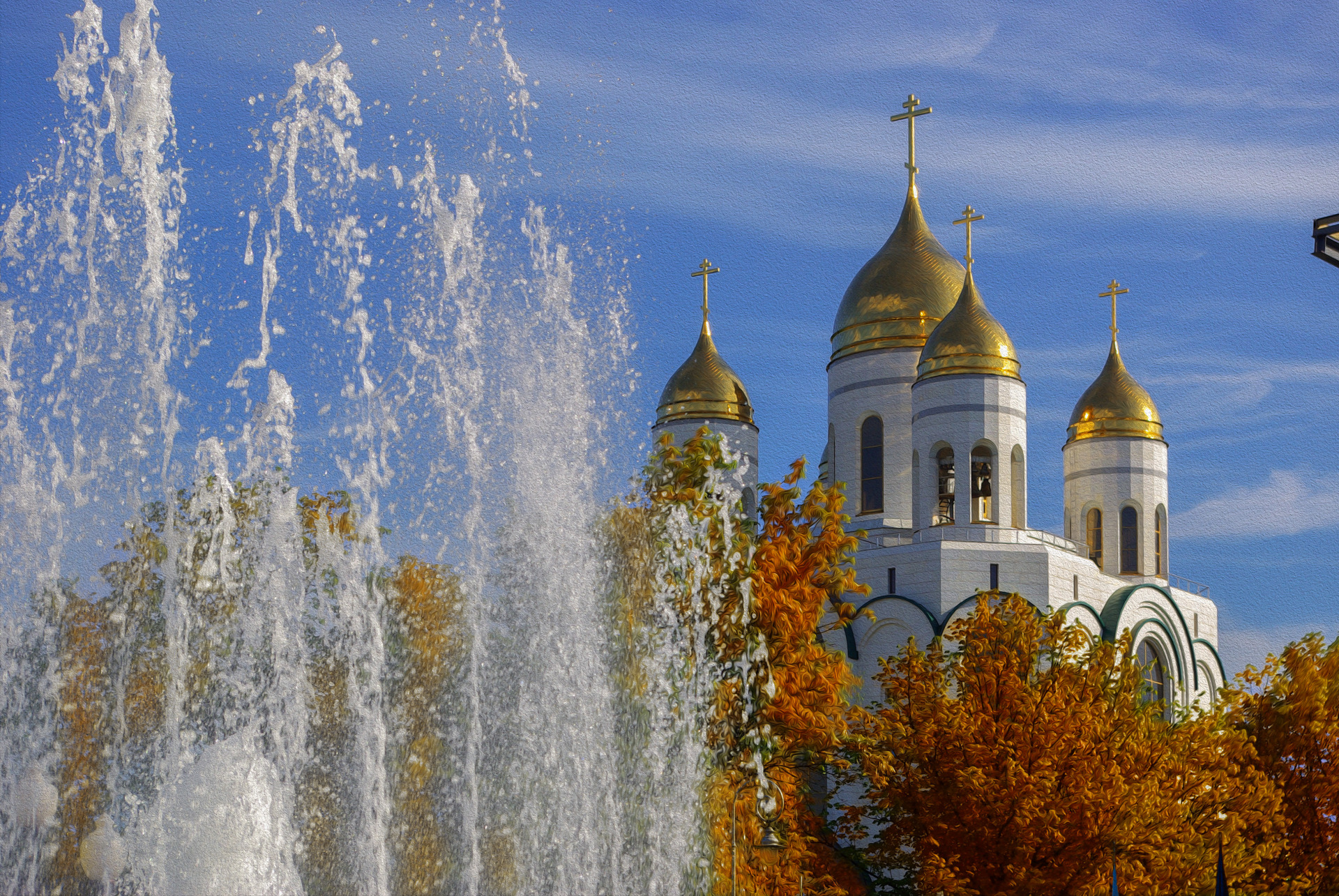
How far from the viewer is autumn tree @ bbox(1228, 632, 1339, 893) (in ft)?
76.1

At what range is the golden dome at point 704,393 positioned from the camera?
110ft

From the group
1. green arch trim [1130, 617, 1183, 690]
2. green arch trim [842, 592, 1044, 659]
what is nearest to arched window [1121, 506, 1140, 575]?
green arch trim [1130, 617, 1183, 690]

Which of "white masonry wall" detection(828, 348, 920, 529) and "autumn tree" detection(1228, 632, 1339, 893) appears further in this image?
"white masonry wall" detection(828, 348, 920, 529)

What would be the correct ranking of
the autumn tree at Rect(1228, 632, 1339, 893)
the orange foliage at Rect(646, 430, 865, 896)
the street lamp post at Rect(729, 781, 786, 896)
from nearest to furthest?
the street lamp post at Rect(729, 781, 786, 896) → the orange foliage at Rect(646, 430, 865, 896) → the autumn tree at Rect(1228, 632, 1339, 893)

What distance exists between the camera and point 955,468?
1112 inches

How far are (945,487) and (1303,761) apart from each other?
787 cm

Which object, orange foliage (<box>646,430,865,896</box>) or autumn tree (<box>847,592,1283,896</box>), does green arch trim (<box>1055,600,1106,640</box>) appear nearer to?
autumn tree (<box>847,592,1283,896</box>)

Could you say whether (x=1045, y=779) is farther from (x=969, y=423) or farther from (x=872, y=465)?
(x=872, y=465)

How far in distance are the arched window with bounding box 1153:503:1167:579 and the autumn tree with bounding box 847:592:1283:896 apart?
40.6 ft

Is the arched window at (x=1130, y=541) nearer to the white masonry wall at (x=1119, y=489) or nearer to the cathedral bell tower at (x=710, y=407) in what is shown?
the white masonry wall at (x=1119, y=489)

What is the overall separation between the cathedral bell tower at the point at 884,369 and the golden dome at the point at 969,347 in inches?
90.5

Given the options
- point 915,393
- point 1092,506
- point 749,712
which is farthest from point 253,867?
point 1092,506

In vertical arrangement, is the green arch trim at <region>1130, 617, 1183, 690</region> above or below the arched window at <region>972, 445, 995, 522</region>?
below

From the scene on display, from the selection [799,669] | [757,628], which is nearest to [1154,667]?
[799,669]
